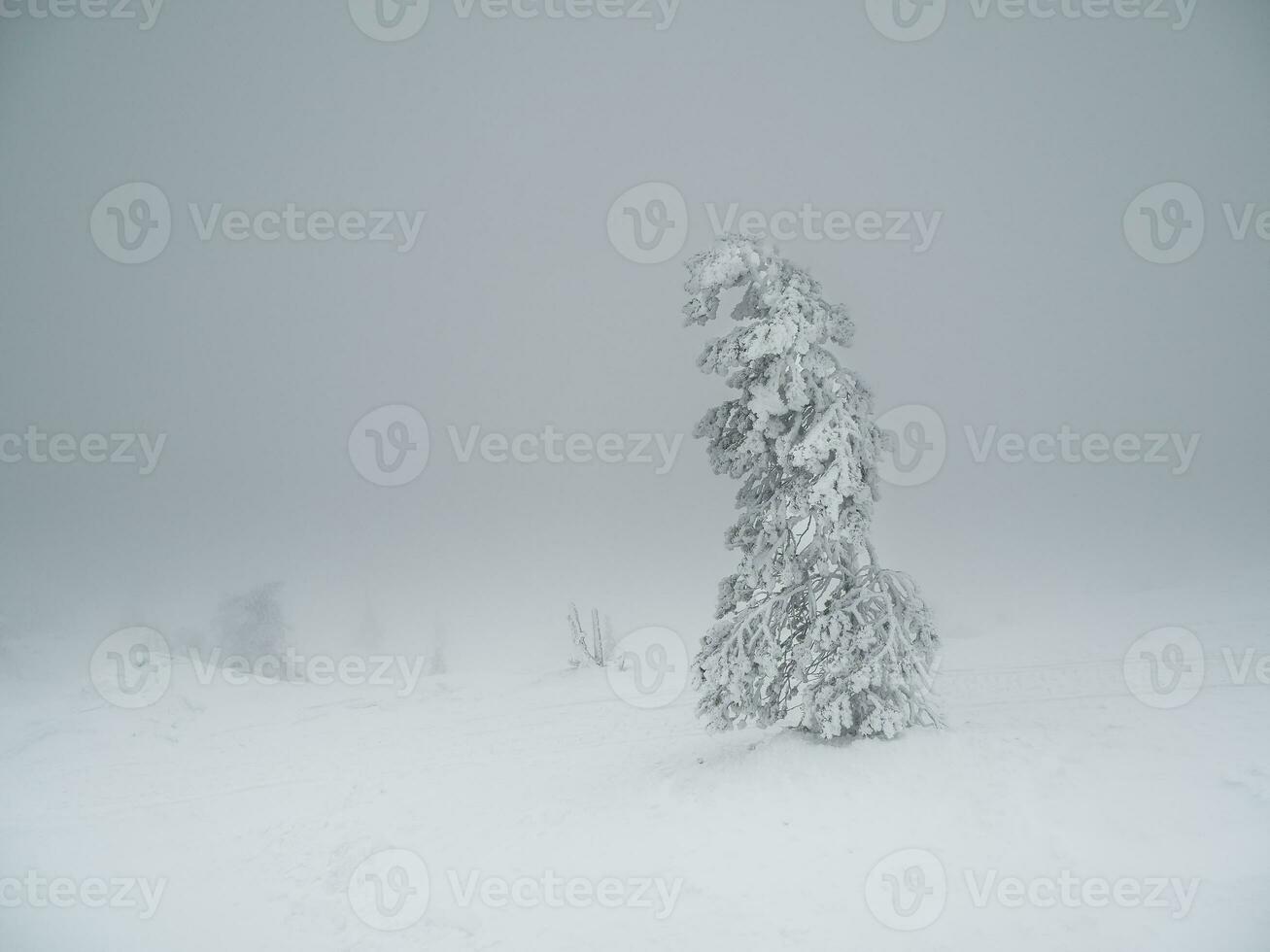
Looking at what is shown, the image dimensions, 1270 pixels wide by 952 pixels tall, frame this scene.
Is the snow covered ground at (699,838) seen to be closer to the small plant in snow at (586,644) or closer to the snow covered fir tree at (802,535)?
the snow covered fir tree at (802,535)

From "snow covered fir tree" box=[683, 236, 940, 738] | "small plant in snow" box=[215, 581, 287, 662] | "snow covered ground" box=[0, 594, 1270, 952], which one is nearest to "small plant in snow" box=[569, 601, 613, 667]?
"snow covered ground" box=[0, 594, 1270, 952]

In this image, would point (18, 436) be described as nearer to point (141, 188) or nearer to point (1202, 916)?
point (141, 188)

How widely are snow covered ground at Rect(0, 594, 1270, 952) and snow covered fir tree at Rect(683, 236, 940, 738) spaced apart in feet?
3.88

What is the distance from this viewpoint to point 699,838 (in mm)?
11141

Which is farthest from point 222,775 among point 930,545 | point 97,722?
point 930,545

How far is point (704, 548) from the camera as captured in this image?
9550 centimetres


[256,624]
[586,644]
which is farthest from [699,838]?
[256,624]

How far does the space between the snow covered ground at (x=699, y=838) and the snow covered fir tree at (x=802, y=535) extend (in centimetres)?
118

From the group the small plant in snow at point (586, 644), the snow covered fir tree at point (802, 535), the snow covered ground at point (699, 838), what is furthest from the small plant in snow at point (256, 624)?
the snow covered fir tree at point (802, 535)

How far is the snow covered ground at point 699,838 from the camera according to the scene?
29.4 ft

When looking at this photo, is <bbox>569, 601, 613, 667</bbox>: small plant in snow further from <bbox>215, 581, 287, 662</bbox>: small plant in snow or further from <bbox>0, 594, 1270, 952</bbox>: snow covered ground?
<bbox>215, 581, 287, 662</bbox>: small plant in snow

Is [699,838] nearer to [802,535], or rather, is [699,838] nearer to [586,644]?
[802,535]

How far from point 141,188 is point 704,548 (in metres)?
80.7

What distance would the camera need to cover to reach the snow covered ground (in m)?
8.97
